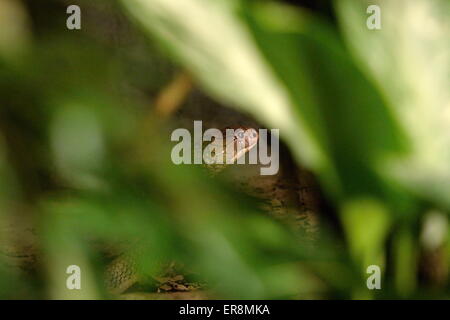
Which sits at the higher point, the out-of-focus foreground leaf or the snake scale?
the out-of-focus foreground leaf

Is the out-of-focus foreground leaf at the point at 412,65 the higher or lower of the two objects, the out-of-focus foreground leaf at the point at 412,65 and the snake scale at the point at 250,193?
the higher

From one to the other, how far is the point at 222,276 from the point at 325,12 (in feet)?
0.81

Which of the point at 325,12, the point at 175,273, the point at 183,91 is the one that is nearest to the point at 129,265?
the point at 175,273

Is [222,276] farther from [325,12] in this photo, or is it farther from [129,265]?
[325,12]

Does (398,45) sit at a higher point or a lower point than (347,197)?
higher

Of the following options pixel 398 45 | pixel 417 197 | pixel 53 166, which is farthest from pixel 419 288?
pixel 53 166

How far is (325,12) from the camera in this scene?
534 mm

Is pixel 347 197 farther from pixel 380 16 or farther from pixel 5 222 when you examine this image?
pixel 5 222

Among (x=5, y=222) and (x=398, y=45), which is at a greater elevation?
(x=398, y=45)

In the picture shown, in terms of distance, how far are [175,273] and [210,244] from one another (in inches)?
2.6

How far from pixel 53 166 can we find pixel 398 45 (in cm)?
29

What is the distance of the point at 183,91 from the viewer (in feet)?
1.77
